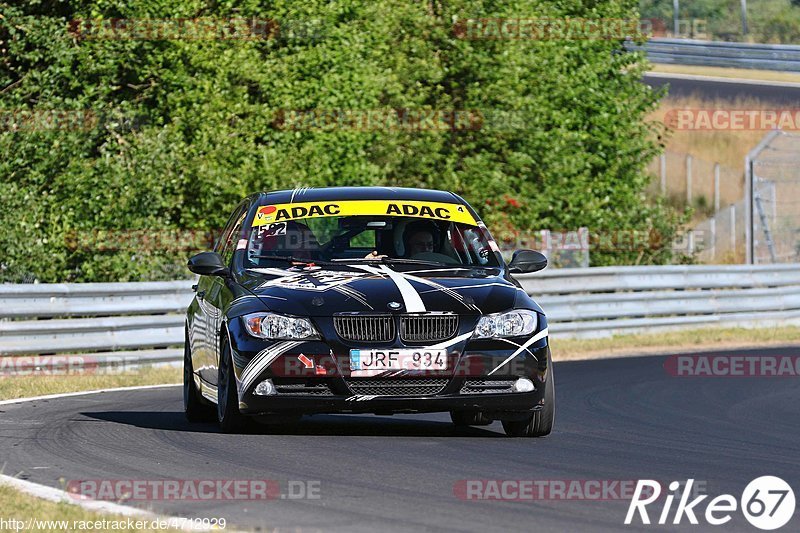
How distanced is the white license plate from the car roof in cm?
189

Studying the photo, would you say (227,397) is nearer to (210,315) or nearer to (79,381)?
(210,315)

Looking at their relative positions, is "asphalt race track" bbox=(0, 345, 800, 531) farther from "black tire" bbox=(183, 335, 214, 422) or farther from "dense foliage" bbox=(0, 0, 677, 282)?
"dense foliage" bbox=(0, 0, 677, 282)

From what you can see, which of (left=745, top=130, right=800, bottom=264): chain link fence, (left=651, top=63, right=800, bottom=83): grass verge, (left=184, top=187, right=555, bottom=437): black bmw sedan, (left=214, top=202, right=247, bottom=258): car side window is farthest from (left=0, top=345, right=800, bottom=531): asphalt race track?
(left=651, top=63, right=800, bottom=83): grass verge

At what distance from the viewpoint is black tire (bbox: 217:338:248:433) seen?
30.9 feet

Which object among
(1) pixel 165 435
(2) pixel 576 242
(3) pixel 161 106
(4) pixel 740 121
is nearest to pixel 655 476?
(1) pixel 165 435

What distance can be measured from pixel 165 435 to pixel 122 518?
11.4 ft

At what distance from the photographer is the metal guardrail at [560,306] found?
1620 cm

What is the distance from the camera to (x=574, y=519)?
6.47 metres

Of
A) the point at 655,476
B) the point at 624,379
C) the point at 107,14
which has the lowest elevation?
the point at 624,379

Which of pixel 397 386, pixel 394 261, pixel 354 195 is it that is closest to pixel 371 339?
pixel 397 386

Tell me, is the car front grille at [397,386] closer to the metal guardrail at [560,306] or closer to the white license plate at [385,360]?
the white license plate at [385,360]

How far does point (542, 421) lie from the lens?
9.62 metres

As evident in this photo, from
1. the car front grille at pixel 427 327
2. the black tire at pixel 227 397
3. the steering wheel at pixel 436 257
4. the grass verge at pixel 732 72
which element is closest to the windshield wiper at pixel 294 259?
the steering wheel at pixel 436 257

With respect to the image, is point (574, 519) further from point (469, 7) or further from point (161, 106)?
point (469, 7)
